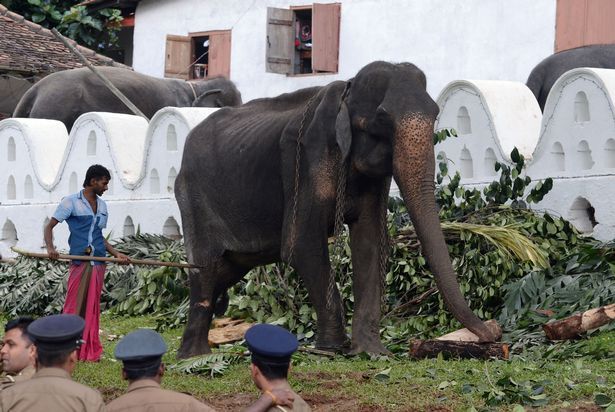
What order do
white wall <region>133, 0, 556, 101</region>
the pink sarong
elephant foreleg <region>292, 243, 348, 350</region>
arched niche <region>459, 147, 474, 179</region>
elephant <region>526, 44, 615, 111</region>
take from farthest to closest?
white wall <region>133, 0, 556, 101</region> → elephant <region>526, 44, 615, 111</region> → arched niche <region>459, 147, 474, 179</region> → the pink sarong → elephant foreleg <region>292, 243, 348, 350</region>

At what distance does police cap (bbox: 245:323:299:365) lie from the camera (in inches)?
231

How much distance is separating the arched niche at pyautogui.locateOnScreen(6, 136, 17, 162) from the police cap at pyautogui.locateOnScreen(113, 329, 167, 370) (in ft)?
43.7

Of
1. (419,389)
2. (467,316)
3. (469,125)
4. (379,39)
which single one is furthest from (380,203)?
(379,39)

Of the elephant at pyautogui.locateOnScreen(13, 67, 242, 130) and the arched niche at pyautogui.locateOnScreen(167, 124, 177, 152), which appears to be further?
the elephant at pyautogui.locateOnScreen(13, 67, 242, 130)

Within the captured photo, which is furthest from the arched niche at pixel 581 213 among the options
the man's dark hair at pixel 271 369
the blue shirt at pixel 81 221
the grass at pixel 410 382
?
the man's dark hair at pixel 271 369

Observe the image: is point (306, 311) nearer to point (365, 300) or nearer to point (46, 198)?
point (365, 300)

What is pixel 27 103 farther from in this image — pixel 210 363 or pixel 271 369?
pixel 271 369

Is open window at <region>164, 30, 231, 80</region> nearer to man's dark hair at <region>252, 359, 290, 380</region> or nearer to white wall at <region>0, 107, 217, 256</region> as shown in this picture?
white wall at <region>0, 107, 217, 256</region>

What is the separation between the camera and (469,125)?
1431cm

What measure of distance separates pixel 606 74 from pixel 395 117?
3234 millimetres

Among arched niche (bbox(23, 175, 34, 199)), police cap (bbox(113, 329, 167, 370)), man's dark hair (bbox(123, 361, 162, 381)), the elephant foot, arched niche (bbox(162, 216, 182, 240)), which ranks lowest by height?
the elephant foot

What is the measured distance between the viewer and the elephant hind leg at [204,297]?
1211cm

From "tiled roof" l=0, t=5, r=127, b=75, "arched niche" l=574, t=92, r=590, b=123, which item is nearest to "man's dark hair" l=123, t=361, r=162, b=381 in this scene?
"arched niche" l=574, t=92, r=590, b=123

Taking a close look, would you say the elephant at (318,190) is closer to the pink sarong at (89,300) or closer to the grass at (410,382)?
the grass at (410,382)
